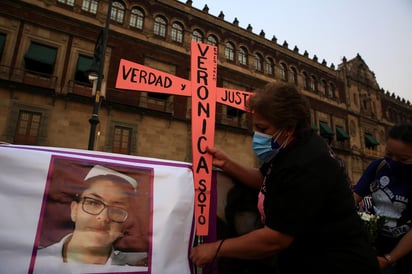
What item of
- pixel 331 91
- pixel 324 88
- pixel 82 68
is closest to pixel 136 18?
pixel 82 68

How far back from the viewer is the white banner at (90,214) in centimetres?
123

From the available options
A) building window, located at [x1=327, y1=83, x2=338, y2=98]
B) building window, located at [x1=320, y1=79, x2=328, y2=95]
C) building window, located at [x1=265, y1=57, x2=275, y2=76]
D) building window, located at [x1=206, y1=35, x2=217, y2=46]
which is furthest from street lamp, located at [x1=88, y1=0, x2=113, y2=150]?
building window, located at [x1=327, y1=83, x2=338, y2=98]

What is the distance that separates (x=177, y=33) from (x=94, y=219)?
1676cm

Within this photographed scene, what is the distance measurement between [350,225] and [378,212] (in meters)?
1.10

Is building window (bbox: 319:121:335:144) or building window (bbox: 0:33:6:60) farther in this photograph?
building window (bbox: 319:121:335:144)

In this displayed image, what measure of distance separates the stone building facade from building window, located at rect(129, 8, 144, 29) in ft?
0.20

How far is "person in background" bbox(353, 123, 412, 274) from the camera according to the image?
1.82m

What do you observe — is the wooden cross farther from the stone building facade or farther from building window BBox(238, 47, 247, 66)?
building window BBox(238, 47, 247, 66)

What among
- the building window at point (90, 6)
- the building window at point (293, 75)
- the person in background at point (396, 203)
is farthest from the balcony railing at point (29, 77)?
the building window at point (293, 75)

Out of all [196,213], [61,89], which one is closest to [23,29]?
[61,89]

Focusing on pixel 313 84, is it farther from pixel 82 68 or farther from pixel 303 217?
pixel 303 217

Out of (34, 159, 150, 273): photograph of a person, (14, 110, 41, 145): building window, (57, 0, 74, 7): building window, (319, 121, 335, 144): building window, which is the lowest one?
(34, 159, 150, 273): photograph of a person

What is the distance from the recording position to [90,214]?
54.2 inches

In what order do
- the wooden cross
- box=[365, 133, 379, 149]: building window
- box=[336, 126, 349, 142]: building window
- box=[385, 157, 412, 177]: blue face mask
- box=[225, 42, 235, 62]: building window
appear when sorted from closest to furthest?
the wooden cross, box=[385, 157, 412, 177]: blue face mask, box=[225, 42, 235, 62]: building window, box=[336, 126, 349, 142]: building window, box=[365, 133, 379, 149]: building window
